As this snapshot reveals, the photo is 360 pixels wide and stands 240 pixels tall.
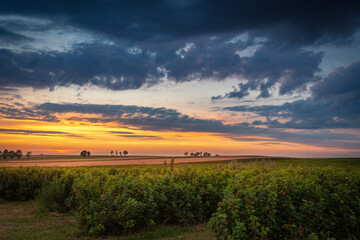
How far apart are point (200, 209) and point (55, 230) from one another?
572cm

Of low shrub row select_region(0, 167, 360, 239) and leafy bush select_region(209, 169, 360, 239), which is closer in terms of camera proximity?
leafy bush select_region(209, 169, 360, 239)

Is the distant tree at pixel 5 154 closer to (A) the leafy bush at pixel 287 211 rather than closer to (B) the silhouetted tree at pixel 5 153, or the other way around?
(B) the silhouetted tree at pixel 5 153

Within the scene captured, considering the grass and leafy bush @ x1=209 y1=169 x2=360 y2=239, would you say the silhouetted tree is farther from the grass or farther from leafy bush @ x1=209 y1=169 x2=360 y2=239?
leafy bush @ x1=209 y1=169 x2=360 y2=239

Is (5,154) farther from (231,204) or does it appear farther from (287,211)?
(287,211)

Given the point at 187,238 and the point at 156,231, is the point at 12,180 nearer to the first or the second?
the point at 156,231

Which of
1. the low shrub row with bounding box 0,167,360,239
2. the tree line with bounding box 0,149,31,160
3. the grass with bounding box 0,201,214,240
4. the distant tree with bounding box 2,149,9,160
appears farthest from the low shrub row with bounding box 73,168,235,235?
the tree line with bounding box 0,149,31,160

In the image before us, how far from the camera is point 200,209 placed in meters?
10.3

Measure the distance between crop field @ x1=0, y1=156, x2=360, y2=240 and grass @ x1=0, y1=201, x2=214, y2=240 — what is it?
33mm

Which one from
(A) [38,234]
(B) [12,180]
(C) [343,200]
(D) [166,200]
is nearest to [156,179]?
(D) [166,200]

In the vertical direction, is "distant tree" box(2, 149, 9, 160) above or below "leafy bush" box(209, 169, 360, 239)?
above

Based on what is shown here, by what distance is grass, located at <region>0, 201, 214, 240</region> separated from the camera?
8852mm

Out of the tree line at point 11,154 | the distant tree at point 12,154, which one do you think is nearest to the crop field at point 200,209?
the tree line at point 11,154

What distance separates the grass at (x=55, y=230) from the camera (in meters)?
8.85

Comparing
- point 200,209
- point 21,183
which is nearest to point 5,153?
point 21,183
